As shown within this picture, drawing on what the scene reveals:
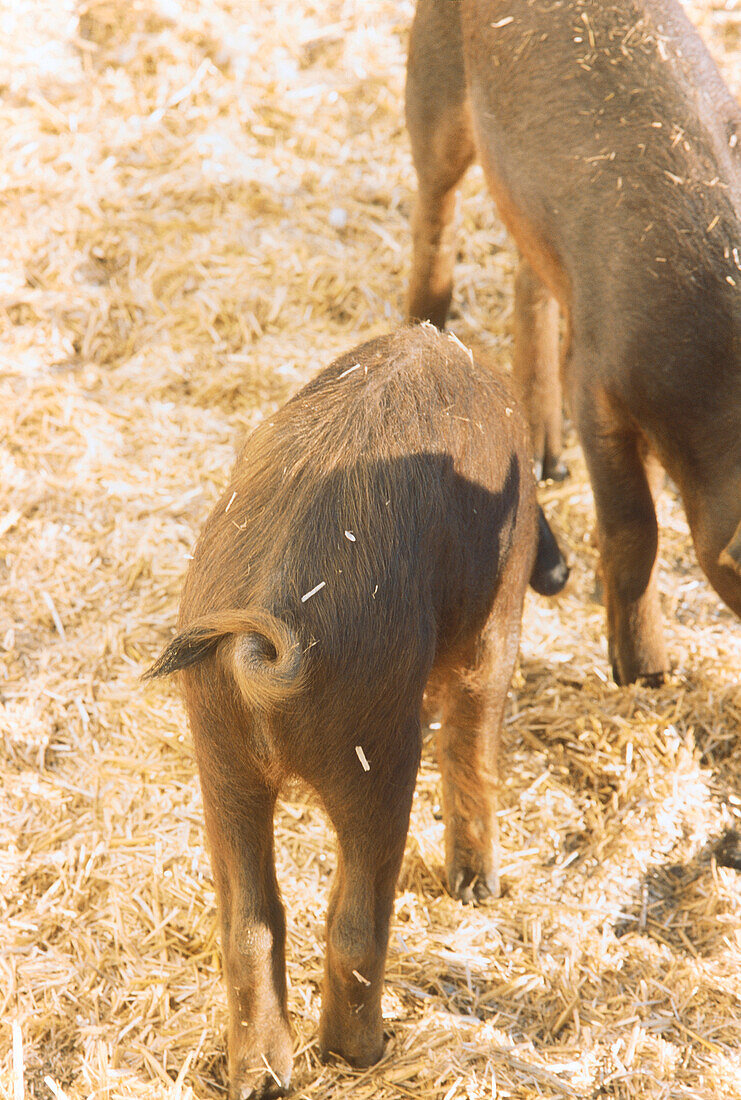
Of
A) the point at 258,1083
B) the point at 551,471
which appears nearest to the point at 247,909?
the point at 258,1083

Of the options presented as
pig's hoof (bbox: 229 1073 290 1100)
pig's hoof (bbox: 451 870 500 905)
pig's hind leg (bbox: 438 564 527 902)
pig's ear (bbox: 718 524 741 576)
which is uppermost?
pig's ear (bbox: 718 524 741 576)

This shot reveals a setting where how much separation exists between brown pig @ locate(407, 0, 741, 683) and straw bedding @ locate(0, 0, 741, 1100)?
0.59 meters

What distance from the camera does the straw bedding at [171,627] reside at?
7.83 ft

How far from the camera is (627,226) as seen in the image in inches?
112

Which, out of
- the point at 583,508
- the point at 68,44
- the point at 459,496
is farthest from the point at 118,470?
the point at 68,44

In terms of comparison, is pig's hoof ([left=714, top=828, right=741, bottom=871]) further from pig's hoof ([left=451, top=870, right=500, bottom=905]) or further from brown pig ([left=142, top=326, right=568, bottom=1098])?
brown pig ([left=142, top=326, right=568, bottom=1098])

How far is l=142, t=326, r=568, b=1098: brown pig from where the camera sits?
1769mm

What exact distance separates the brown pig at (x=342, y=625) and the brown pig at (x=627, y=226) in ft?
1.83

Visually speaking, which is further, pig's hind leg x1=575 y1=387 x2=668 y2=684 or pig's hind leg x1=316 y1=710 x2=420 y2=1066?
pig's hind leg x1=575 y1=387 x2=668 y2=684

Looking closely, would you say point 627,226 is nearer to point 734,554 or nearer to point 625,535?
point 625,535

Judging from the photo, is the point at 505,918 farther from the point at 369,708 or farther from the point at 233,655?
the point at 233,655

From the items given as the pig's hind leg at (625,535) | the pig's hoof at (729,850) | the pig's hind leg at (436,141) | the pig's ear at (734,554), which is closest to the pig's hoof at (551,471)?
the pig's hind leg at (436,141)

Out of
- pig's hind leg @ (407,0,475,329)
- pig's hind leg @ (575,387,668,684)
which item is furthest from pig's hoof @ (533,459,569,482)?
pig's hind leg @ (575,387,668,684)

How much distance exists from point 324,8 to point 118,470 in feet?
10.3
